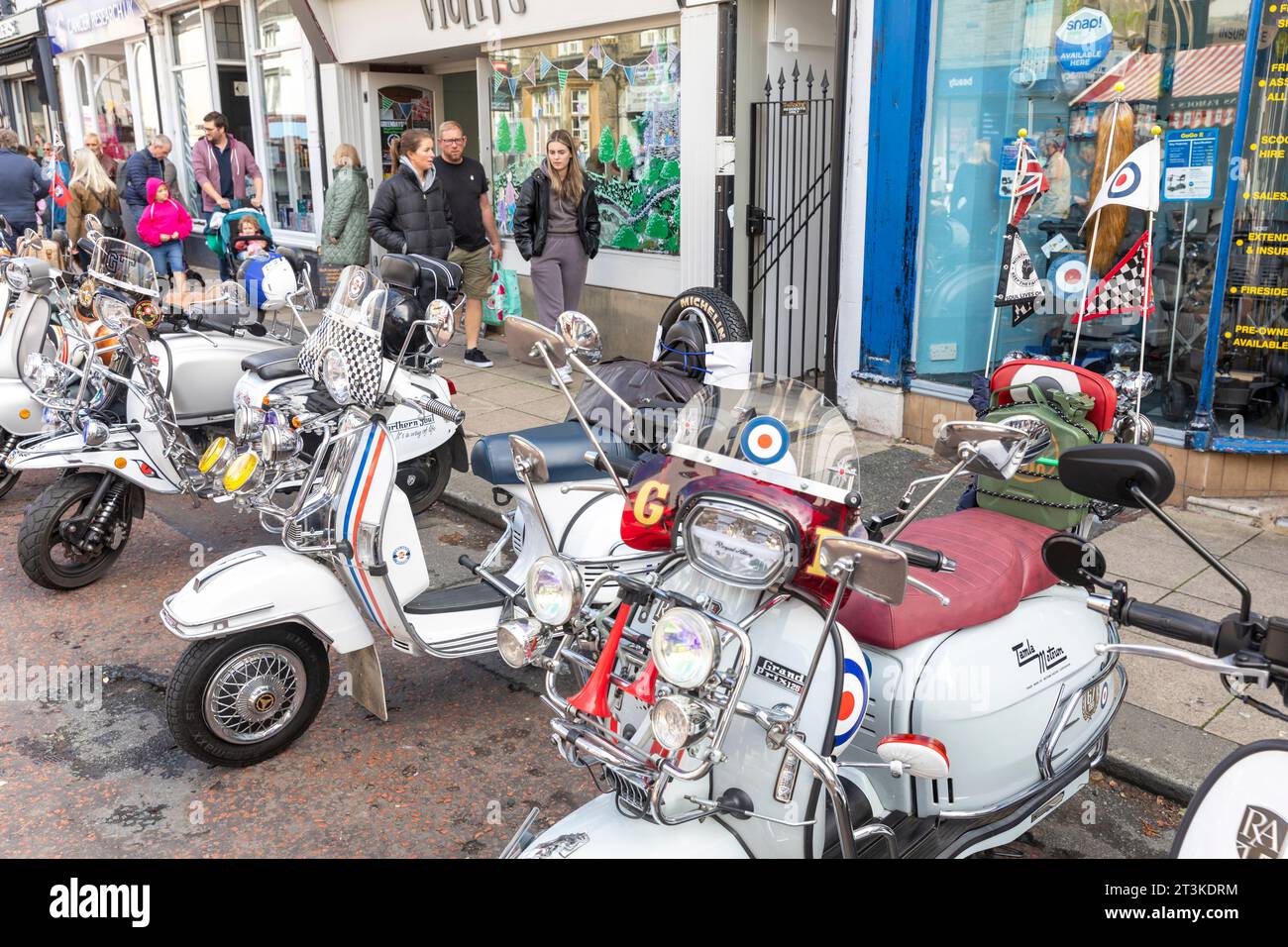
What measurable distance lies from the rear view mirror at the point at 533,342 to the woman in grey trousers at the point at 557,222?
605 cm

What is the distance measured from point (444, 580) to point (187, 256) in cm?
1444

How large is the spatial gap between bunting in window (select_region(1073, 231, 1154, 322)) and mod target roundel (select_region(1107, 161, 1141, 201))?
1.52 ft

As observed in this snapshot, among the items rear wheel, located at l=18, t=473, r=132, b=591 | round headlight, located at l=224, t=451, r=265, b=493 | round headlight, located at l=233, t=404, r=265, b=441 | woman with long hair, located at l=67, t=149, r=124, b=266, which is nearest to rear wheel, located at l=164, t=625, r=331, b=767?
round headlight, located at l=224, t=451, r=265, b=493

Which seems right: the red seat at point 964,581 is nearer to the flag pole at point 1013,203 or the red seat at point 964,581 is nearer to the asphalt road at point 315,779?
the asphalt road at point 315,779

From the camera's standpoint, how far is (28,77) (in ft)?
76.2

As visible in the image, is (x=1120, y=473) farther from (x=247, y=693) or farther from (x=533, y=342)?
(x=247, y=693)

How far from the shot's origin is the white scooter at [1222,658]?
181 centimetres

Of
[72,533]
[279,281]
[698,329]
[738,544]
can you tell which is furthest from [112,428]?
[738,544]

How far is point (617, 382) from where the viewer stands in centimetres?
400

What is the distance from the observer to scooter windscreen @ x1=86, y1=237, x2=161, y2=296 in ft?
20.0

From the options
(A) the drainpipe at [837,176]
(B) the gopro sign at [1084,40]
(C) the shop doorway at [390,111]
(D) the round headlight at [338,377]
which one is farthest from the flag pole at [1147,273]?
(C) the shop doorway at [390,111]

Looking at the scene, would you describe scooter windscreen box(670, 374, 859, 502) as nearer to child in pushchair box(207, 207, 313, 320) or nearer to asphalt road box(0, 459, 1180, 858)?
asphalt road box(0, 459, 1180, 858)

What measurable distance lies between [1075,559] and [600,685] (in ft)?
3.37
